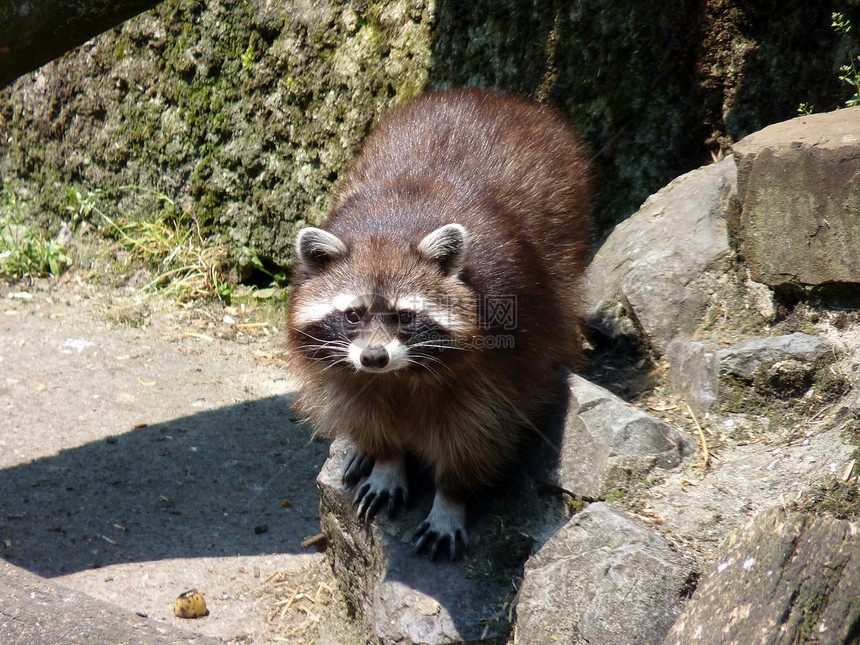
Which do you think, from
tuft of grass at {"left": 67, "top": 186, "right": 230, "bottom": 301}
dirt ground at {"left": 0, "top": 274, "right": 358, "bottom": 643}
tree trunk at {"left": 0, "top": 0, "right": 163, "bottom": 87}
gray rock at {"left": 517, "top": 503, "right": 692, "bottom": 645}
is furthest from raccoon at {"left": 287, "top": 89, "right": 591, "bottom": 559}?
tuft of grass at {"left": 67, "top": 186, "right": 230, "bottom": 301}

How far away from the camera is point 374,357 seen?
2871 millimetres

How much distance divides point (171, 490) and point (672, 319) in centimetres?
288

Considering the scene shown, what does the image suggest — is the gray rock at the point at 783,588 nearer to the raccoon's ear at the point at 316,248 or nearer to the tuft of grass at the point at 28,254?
the raccoon's ear at the point at 316,248

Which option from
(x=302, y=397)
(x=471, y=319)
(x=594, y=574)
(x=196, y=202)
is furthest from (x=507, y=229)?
(x=196, y=202)

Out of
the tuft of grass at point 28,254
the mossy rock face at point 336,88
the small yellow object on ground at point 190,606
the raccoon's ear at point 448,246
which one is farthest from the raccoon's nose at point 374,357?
the tuft of grass at point 28,254

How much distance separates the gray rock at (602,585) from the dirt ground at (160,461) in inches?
46.1

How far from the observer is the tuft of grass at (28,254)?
23.0ft

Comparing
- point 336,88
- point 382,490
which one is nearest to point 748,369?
point 382,490

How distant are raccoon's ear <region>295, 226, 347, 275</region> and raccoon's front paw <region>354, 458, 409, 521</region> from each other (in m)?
0.93

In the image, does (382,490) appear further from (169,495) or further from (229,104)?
(229,104)

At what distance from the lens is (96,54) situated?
22.4 ft

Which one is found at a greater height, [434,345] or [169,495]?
[434,345]

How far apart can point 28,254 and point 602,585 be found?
621 cm

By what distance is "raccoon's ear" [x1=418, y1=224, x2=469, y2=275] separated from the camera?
10.1 ft
